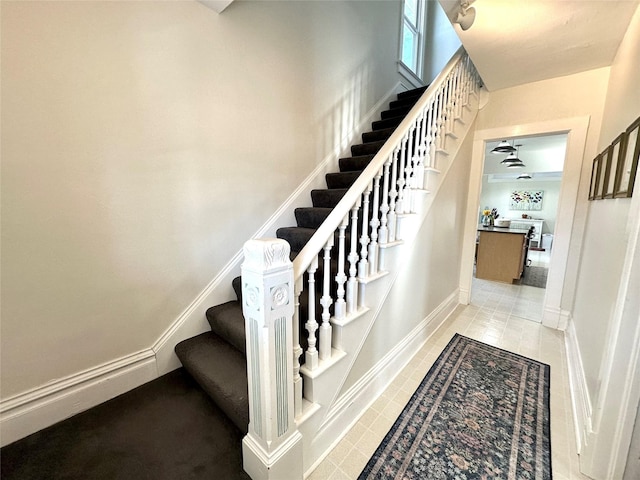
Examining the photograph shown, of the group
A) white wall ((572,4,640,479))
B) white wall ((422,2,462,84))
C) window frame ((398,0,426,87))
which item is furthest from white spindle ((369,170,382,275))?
white wall ((422,2,462,84))

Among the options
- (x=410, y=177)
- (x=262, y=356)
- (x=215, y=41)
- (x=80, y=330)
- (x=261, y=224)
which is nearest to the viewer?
(x=262, y=356)

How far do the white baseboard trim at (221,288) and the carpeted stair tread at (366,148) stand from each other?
21 centimetres

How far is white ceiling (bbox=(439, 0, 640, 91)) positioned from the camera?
1.51 m

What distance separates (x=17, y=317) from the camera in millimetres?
1188

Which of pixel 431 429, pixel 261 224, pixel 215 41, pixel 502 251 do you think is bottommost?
pixel 431 429

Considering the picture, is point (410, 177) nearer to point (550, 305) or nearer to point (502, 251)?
point (550, 305)

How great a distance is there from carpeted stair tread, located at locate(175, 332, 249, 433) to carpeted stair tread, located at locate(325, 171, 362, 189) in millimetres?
1627

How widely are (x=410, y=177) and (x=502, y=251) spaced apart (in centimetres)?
339

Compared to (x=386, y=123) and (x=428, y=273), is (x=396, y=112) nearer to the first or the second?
(x=386, y=123)

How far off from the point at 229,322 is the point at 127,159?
1.09 m

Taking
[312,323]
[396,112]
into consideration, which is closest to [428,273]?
[312,323]

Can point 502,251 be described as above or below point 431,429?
above

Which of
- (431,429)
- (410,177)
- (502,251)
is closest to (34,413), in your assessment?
(431,429)

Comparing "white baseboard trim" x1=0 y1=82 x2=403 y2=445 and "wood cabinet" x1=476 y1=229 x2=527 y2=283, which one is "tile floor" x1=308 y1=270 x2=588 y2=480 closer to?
"wood cabinet" x1=476 y1=229 x2=527 y2=283
